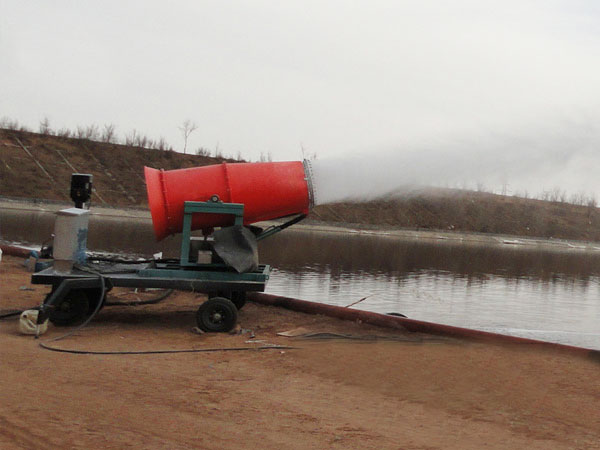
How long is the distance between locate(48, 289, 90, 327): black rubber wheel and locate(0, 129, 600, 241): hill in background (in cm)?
5459

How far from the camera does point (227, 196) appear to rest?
32.9 feet

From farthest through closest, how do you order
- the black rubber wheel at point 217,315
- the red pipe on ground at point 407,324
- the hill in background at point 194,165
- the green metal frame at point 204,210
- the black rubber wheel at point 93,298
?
1. the hill in background at point 194,165
2. the black rubber wheel at point 93,298
3. the green metal frame at point 204,210
4. the black rubber wheel at point 217,315
5. the red pipe on ground at point 407,324

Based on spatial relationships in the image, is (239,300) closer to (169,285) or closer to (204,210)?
(169,285)

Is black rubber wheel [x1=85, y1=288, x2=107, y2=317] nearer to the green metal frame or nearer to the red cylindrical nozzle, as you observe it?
the red cylindrical nozzle

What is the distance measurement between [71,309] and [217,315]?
2.15 meters

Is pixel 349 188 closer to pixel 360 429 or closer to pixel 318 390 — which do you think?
pixel 318 390

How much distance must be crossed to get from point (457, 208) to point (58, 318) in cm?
11142

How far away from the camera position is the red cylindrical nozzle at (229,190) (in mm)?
9992

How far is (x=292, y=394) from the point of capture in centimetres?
655

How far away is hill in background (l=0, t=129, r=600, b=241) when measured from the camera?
A: 78225mm

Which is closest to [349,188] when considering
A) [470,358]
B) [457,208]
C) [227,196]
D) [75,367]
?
[227,196]

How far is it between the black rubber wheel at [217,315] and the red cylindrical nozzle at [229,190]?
1.38m

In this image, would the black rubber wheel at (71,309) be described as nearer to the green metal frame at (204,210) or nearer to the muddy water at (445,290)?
the green metal frame at (204,210)

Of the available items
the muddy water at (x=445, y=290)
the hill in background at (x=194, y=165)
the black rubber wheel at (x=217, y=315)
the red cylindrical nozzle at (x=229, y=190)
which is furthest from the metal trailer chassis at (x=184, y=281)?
the hill in background at (x=194, y=165)
